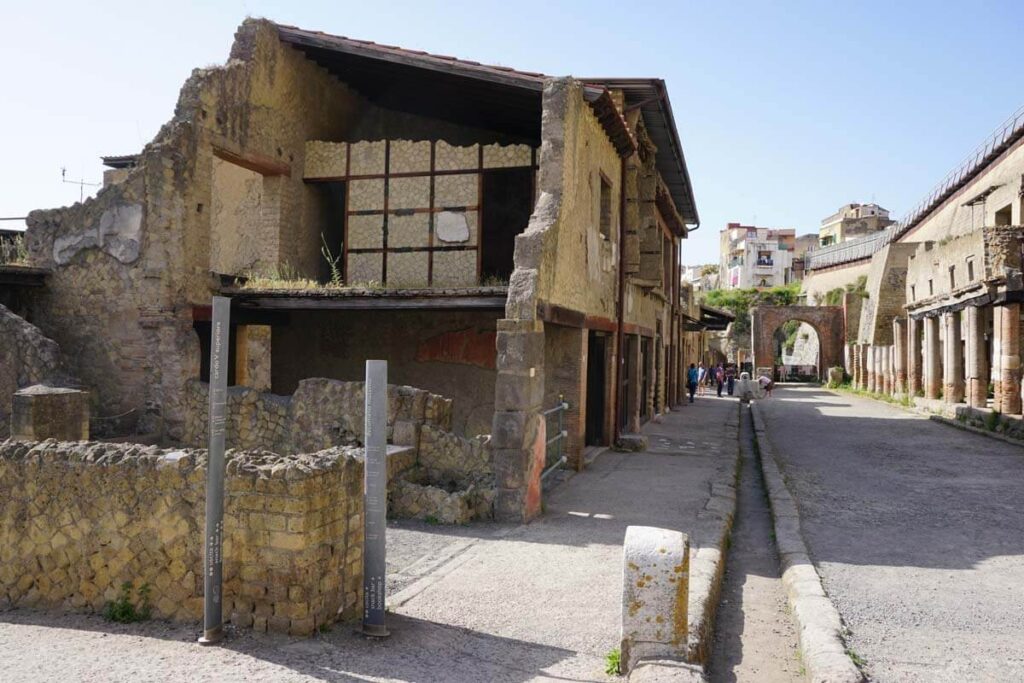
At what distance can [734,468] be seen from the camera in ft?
37.3

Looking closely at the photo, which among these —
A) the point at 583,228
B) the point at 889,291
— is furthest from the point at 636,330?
the point at 889,291

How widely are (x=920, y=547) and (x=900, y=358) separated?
23.3 m

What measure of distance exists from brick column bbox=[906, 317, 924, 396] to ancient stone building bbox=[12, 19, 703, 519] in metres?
14.3

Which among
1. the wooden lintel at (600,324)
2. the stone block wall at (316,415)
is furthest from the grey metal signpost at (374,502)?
the wooden lintel at (600,324)

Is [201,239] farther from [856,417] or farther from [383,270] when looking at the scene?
[856,417]

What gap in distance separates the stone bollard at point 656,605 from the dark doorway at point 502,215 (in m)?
9.99

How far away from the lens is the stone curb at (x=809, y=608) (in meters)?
4.28

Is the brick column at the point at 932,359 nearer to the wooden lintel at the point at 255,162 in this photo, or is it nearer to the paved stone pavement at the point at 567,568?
the paved stone pavement at the point at 567,568

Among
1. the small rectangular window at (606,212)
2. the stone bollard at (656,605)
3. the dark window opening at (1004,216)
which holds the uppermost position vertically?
the dark window opening at (1004,216)

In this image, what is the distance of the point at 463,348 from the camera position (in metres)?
12.5

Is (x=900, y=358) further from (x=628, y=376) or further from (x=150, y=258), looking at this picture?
(x=150, y=258)

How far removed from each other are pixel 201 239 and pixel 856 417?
16.7 m

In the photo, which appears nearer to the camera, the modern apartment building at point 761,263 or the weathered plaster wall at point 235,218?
the weathered plaster wall at point 235,218

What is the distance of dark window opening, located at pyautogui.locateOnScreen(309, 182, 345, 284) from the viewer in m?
13.9
